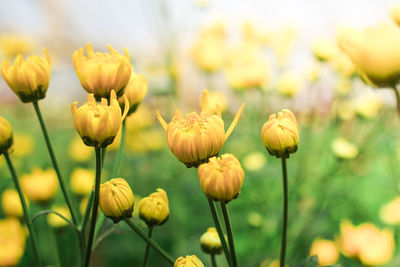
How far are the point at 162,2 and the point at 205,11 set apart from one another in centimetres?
26

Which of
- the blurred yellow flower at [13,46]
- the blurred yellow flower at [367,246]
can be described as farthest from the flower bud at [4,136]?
the blurred yellow flower at [13,46]

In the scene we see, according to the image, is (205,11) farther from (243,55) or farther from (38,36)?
(38,36)

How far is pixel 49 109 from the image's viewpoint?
2.92 metres

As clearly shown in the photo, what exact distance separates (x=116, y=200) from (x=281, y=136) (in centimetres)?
19

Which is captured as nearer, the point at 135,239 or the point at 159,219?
the point at 159,219

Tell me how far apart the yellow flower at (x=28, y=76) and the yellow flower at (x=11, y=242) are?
50 cm

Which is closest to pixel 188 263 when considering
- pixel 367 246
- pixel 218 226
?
pixel 218 226

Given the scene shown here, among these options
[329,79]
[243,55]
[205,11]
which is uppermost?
[205,11]

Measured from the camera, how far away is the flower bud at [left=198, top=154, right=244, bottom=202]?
0.36m

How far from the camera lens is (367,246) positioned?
0.81 meters

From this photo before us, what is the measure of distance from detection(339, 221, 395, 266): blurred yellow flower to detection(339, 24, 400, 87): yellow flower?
52cm

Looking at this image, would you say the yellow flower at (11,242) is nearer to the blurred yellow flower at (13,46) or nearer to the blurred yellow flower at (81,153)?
the blurred yellow flower at (81,153)

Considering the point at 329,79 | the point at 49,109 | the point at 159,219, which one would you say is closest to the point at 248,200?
the point at 329,79

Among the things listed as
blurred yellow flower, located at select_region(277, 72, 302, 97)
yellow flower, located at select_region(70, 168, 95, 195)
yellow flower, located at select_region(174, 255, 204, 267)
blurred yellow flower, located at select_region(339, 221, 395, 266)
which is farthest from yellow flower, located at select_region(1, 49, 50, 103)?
blurred yellow flower, located at select_region(277, 72, 302, 97)
